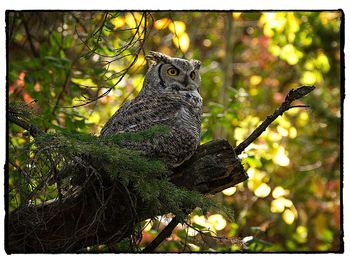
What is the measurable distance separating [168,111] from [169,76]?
15.7 inches

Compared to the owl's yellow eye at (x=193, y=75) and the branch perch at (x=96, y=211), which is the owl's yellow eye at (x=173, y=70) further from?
the branch perch at (x=96, y=211)

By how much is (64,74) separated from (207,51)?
5360 mm

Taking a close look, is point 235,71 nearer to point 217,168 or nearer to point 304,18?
point 304,18

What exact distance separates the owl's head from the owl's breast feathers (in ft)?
0.27

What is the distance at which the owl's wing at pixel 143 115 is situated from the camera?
3.51 metres

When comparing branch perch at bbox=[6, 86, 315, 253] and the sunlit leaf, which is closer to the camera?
branch perch at bbox=[6, 86, 315, 253]

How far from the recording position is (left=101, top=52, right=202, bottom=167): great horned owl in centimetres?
336

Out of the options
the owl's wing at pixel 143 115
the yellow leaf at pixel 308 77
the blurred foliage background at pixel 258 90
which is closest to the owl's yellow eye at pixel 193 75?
the owl's wing at pixel 143 115

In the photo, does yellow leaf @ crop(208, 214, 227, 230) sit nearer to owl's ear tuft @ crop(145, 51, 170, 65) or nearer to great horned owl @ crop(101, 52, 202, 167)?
great horned owl @ crop(101, 52, 202, 167)

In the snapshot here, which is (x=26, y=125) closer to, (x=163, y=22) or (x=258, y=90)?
(x=163, y=22)

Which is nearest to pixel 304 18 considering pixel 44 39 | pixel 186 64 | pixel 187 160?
pixel 44 39

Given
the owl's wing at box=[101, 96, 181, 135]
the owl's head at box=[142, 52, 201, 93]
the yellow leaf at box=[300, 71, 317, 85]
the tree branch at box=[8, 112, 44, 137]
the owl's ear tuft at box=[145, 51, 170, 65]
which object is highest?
the yellow leaf at box=[300, 71, 317, 85]

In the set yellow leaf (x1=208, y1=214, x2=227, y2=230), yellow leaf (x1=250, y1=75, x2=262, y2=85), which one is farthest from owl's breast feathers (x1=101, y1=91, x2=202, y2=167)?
yellow leaf (x1=250, y1=75, x2=262, y2=85)

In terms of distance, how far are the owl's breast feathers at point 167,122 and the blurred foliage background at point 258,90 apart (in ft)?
4.20
